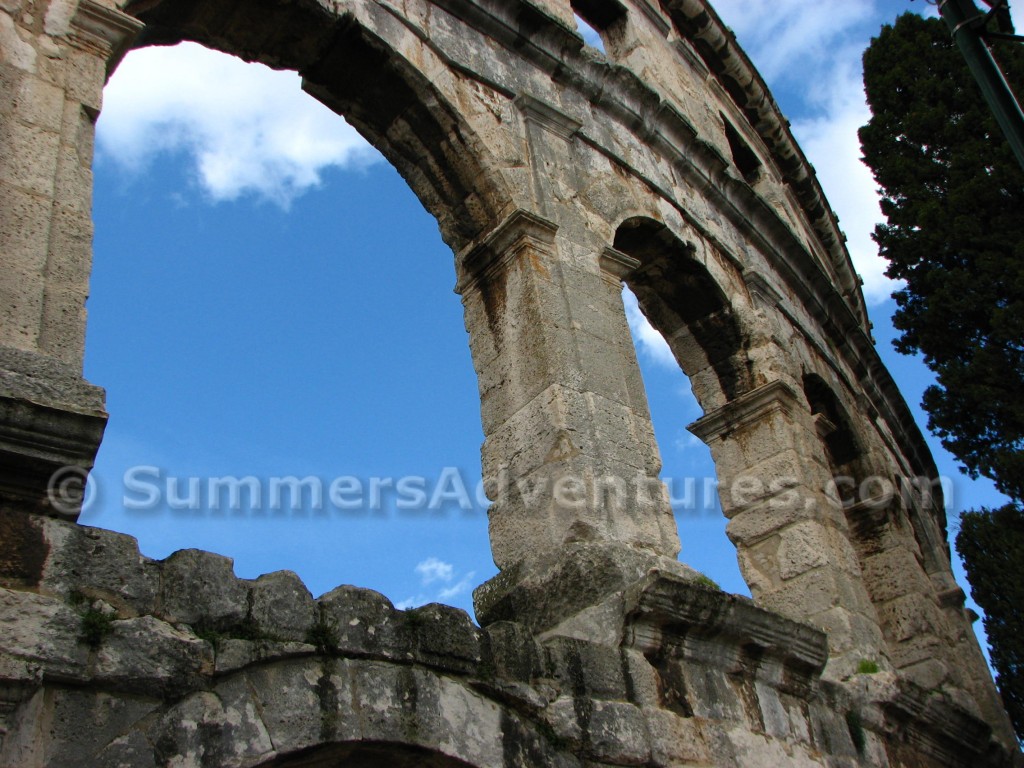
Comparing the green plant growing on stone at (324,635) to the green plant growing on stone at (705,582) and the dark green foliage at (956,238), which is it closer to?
the green plant growing on stone at (705,582)

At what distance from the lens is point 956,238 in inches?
369

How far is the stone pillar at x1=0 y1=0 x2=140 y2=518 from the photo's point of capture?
3.49 metres

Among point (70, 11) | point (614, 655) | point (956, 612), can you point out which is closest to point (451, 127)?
point (70, 11)

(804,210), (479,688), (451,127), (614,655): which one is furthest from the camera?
(804,210)

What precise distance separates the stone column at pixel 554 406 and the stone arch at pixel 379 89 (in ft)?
1.19

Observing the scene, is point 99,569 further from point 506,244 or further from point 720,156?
point 720,156

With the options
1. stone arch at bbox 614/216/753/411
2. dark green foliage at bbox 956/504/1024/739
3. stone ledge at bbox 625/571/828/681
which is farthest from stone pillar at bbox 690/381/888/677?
dark green foliage at bbox 956/504/1024/739

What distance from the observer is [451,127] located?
6473 millimetres

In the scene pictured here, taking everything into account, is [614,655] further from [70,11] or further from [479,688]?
[70,11]

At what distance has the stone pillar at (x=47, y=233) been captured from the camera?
349 centimetres

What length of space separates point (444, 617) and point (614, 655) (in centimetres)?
86

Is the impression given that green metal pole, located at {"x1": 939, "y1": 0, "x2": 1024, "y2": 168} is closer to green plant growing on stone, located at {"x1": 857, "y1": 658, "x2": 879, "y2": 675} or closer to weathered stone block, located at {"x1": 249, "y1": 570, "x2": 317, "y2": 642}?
weathered stone block, located at {"x1": 249, "y1": 570, "x2": 317, "y2": 642}

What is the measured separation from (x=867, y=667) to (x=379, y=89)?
433 centimetres

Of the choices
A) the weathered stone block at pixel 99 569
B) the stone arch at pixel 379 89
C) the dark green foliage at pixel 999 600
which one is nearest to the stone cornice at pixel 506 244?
the stone arch at pixel 379 89
